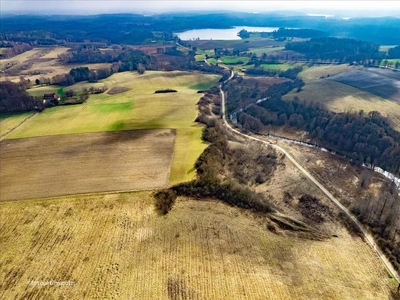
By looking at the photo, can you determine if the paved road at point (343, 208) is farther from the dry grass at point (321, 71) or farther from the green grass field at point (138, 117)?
the dry grass at point (321, 71)

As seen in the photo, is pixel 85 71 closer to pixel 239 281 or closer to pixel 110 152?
pixel 110 152

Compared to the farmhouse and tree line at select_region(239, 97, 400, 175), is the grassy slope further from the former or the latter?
the farmhouse

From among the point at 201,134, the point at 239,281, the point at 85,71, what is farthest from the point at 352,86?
the point at 85,71

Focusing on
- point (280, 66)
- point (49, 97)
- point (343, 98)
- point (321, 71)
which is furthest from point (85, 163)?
point (280, 66)

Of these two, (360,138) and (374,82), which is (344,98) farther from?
(360,138)

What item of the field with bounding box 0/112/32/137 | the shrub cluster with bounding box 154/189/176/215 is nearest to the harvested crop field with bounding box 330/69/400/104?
the shrub cluster with bounding box 154/189/176/215

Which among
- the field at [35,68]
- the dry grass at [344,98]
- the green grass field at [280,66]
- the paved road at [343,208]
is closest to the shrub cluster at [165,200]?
the paved road at [343,208]

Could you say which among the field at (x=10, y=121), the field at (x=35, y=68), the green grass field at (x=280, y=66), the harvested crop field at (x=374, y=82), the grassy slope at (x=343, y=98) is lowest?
the field at (x=35, y=68)
